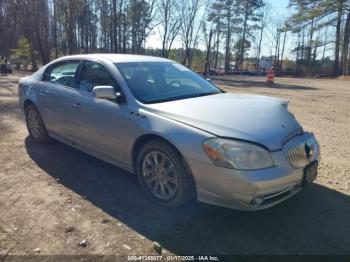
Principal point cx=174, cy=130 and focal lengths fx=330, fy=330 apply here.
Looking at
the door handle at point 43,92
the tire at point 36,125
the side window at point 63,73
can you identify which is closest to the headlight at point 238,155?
the side window at point 63,73

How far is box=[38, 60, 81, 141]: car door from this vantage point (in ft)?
15.1

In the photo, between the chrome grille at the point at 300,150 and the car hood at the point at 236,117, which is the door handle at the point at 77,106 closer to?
the car hood at the point at 236,117

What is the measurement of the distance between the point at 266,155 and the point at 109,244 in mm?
1612

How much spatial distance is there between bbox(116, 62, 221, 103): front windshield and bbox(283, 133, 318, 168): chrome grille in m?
1.39

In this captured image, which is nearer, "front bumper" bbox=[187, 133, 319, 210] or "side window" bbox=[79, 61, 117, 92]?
"front bumper" bbox=[187, 133, 319, 210]

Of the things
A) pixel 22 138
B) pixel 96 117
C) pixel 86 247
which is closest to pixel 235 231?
pixel 86 247

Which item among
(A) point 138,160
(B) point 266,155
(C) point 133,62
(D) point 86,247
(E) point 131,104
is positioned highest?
(C) point 133,62

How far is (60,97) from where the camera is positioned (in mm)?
4758

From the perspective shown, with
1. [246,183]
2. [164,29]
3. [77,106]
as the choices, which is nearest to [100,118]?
[77,106]

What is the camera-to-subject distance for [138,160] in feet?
12.1

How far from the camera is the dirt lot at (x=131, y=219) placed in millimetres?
2893

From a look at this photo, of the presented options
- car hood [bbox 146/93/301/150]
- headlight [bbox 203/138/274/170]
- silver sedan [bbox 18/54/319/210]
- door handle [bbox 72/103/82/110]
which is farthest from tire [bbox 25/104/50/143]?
headlight [bbox 203/138/274/170]

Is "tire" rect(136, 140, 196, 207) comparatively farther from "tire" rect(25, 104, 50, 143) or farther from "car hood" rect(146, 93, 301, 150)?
"tire" rect(25, 104, 50, 143)

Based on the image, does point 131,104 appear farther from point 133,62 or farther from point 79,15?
point 79,15
